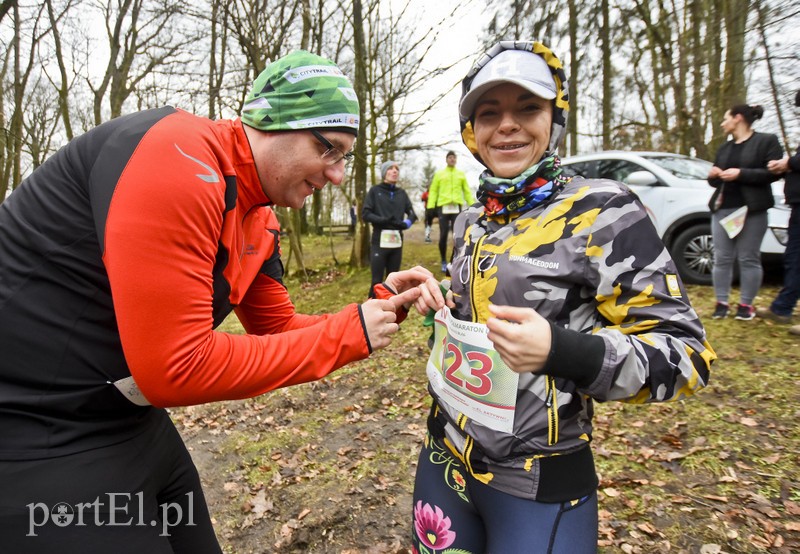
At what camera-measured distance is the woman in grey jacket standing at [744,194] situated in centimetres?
474

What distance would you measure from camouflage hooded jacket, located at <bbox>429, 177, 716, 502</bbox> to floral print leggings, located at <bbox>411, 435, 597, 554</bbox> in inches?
2.2

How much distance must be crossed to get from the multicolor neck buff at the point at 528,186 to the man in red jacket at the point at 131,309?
1.85ft

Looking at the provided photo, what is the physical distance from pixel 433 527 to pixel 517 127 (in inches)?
57.2

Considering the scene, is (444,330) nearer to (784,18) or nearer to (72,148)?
(72,148)

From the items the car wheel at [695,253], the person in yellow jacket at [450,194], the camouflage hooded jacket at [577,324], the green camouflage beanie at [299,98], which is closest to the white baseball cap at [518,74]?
the camouflage hooded jacket at [577,324]

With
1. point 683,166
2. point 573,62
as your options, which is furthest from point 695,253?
point 573,62

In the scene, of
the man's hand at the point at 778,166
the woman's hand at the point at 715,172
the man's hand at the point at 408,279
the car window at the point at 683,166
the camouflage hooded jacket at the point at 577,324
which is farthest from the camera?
the car window at the point at 683,166

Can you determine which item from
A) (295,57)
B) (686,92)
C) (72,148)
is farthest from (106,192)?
(686,92)

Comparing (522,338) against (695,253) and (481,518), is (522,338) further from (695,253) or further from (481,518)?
(695,253)

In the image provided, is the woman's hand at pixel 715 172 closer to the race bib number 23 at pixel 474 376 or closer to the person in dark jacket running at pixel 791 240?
the person in dark jacket running at pixel 791 240

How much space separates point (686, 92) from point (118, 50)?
15697 mm

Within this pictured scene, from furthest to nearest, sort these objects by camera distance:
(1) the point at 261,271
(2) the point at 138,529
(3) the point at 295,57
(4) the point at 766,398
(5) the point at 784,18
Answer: (5) the point at 784,18 → (4) the point at 766,398 → (1) the point at 261,271 → (3) the point at 295,57 → (2) the point at 138,529

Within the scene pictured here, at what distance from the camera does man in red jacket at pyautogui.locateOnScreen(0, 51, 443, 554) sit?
43.9 inches

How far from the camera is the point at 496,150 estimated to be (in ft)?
5.41
